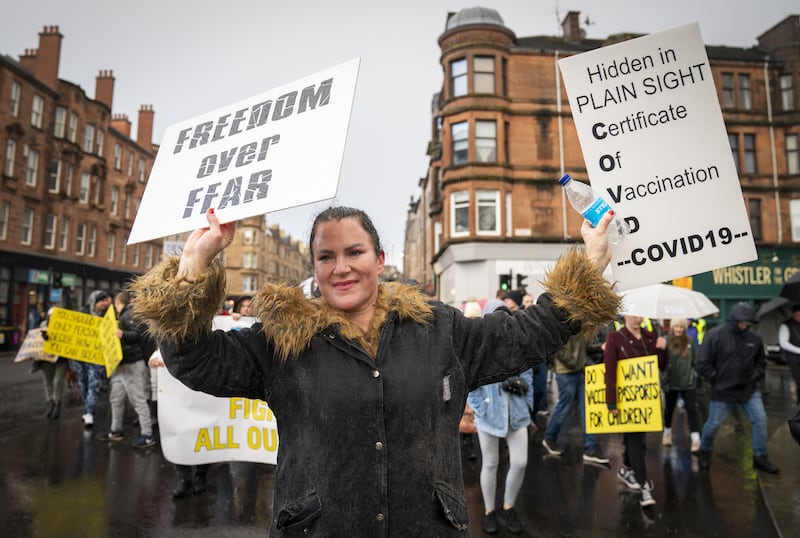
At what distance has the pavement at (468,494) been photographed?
4809 millimetres

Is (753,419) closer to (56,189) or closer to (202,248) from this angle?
(202,248)

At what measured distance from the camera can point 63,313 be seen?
28.4ft

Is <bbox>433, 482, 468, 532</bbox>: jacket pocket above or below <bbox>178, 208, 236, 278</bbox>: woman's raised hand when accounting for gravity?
below

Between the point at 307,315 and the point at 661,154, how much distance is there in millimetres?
1837

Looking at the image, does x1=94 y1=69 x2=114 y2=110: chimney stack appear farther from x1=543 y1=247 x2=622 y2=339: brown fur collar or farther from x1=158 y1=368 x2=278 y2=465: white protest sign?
x1=543 y1=247 x2=622 y2=339: brown fur collar

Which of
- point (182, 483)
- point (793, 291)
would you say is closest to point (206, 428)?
point (182, 483)

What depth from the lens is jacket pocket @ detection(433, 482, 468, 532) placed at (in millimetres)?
1842

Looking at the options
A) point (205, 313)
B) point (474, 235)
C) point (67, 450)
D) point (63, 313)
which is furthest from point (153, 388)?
point (474, 235)

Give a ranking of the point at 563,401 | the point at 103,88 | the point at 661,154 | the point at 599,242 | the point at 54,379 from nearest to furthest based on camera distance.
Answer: the point at 599,242, the point at 661,154, the point at 563,401, the point at 54,379, the point at 103,88

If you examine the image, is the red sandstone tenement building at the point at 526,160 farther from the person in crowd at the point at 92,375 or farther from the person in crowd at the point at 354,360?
the person in crowd at the point at 354,360

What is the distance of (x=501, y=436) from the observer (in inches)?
187

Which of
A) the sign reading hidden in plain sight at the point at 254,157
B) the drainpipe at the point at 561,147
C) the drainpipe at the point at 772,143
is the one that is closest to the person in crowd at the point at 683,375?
the sign reading hidden in plain sight at the point at 254,157

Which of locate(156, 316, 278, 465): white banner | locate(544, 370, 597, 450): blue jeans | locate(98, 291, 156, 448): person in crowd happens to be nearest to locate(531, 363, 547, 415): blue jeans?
locate(544, 370, 597, 450): blue jeans

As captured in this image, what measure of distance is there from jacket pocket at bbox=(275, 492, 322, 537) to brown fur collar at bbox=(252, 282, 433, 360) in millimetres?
491
